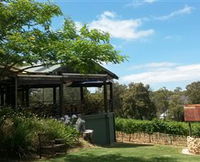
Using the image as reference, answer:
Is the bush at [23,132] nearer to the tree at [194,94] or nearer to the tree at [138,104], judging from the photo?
the tree at [138,104]

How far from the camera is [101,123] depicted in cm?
2289

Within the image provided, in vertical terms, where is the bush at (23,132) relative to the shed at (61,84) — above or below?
below

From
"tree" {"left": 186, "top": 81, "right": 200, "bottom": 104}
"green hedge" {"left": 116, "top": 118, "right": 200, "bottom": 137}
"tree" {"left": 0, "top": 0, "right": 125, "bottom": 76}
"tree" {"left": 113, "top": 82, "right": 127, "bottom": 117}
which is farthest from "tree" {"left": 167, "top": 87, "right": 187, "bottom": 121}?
"tree" {"left": 0, "top": 0, "right": 125, "bottom": 76}

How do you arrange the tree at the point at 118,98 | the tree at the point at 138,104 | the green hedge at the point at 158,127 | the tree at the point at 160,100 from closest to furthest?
the green hedge at the point at 158,127 < the tree at the point at 138,104 < the tree at the point at 118,98 < the tree at the point at 160,100

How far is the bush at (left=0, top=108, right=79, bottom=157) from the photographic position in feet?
42.5

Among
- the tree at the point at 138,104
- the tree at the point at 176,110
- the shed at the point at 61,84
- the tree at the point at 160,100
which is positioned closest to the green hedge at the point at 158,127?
the shed at the point at 61,84

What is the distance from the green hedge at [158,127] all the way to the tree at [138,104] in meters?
16.1

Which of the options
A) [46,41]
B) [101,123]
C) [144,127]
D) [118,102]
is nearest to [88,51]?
[46,41]

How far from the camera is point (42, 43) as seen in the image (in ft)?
42.1

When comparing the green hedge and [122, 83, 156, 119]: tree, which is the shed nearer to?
the green hedge

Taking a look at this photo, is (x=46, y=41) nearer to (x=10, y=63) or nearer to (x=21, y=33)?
(x=21, y=33)

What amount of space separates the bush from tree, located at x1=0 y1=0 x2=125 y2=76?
2.51 metres

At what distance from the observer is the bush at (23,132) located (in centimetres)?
1295

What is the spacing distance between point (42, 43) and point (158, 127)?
2048 cm
